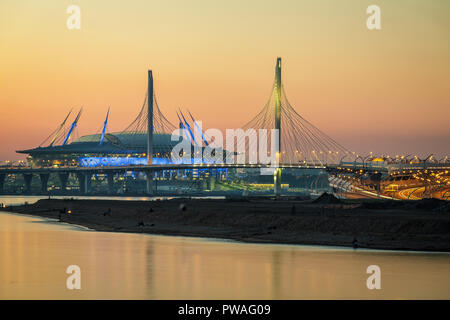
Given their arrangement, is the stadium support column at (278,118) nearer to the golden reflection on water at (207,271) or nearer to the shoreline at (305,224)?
the shoreline at (305,224)

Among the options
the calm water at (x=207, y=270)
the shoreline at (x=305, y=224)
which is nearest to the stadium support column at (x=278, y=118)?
the shoreline at (x=305, y=224)

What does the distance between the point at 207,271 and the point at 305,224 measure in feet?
54.9

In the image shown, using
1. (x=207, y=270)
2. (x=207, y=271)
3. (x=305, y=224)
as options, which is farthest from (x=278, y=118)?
(x=207, y=271)

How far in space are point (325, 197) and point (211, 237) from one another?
2497cm

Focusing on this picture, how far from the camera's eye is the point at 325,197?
75.0 metres

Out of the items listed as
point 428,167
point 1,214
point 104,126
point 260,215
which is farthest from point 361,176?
point 104,126

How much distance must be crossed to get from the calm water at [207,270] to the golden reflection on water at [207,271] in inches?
1.4

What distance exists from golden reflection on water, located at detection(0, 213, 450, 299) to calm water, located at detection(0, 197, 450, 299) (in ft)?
0.12

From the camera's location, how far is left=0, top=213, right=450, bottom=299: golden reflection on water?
31453 mm

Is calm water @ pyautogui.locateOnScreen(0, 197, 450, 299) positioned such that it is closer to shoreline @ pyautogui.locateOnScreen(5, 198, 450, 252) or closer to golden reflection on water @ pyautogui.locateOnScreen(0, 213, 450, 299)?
golden reflection on water @ pyautogui.locateOnScreen(0, 213, 450, 299)

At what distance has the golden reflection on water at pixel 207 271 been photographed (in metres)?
31.5

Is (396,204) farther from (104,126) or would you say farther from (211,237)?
(104,126)

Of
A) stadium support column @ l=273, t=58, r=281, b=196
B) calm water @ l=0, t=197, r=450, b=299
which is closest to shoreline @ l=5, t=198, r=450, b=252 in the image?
calm water @ l=0, t=197, r=450, b=299
